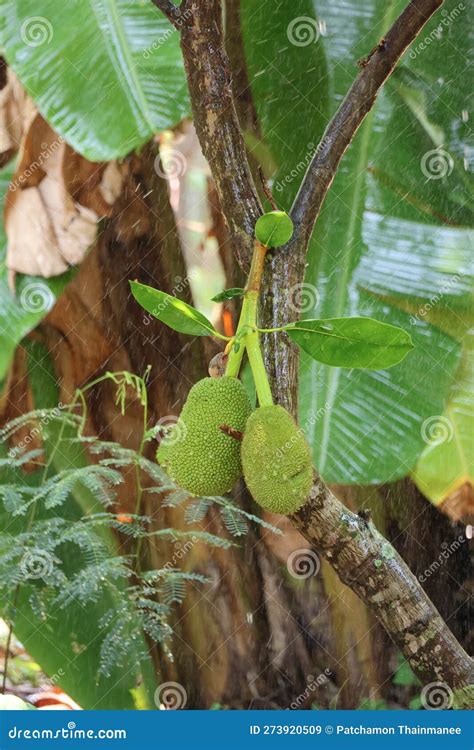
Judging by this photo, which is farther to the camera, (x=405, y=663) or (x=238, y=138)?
(x=405, y=663)

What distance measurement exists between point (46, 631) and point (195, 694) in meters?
0.23

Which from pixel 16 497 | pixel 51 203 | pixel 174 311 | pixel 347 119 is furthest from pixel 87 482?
pixel 347 119

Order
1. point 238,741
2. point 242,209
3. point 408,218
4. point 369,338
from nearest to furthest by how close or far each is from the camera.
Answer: point 369,338 < point 242,209 < point 238,741 < point 408,218

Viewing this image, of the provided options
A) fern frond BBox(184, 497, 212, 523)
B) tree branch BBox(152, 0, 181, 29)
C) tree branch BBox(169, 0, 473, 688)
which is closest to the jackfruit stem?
tree branch BBox(169, 0, 473, 688)

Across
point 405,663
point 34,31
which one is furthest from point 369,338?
point 34,31

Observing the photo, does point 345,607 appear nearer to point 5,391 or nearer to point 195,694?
point 195,694

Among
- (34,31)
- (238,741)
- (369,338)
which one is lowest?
(238,741)

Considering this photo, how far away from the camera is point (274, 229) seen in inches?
29.9

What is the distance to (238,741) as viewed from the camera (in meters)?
1.21

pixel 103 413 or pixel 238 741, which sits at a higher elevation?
pixel 103 413

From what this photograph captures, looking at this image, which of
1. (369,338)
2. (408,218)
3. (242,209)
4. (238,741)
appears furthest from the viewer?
(408,218)

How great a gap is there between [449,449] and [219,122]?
0.64m

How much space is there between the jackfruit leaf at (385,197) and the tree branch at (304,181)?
0.36 meters

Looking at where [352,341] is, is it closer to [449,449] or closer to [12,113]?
[449,449]
